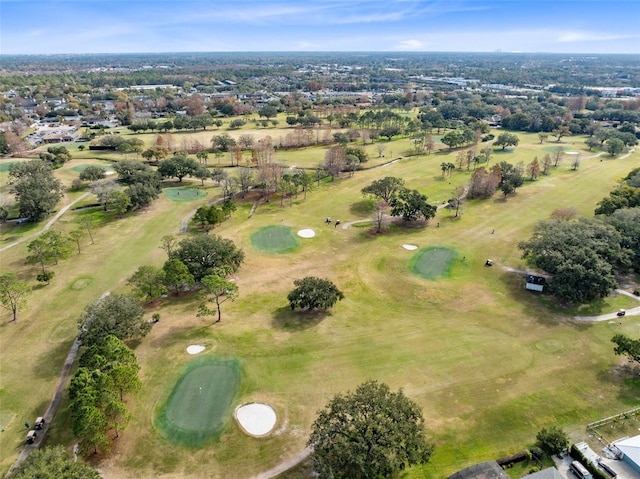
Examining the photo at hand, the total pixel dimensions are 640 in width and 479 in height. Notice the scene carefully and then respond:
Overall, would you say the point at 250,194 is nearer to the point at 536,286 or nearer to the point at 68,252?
the point at 68,252

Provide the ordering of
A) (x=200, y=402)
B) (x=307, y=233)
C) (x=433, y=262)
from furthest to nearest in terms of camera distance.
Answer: (x=307, y=233)
(x=433, y=262)
(x=200, y=402)

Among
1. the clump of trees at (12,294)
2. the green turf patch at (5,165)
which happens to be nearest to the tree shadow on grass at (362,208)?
the clump of trees at (12,294)

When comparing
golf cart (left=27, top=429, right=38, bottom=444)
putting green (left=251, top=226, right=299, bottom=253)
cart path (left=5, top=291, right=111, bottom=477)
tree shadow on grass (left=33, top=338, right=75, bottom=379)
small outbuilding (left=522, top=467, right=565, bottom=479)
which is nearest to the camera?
small outbuilding (left=522, top=467, right=565, bottom=479)

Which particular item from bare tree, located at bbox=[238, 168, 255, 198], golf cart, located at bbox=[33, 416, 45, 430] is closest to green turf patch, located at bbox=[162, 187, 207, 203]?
bare tree, located at bbox=[238, 168, 255, 198]

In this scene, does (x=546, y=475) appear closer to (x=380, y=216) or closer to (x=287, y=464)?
(x=287, y=464)

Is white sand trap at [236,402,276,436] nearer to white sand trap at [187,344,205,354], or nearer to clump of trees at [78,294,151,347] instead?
white sand trap at [187,344,205,354]

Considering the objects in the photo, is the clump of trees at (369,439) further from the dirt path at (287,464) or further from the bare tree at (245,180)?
the bare tree at (245,180)

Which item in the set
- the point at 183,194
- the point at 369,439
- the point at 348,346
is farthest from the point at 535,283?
the point at 183,194
